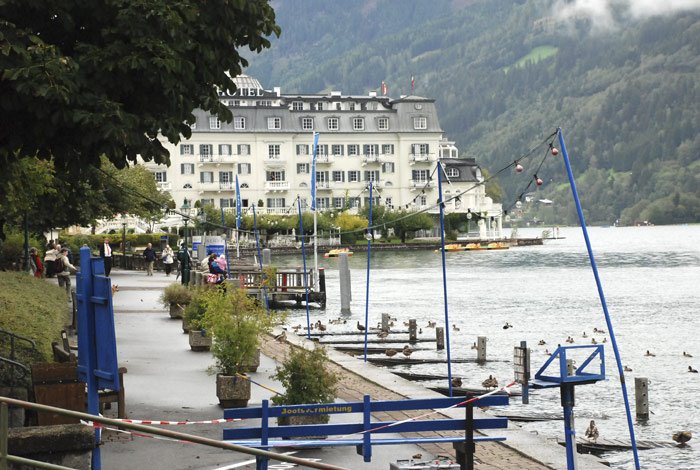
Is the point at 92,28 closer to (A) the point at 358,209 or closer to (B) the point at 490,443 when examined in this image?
(B) the point at 490,443

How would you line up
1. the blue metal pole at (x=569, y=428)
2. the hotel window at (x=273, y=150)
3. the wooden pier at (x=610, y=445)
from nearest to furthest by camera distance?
the blue metal pole at (x=569, y=428), the wooden pier at (x=610, y=445), the hotel window at (x=273, y=150)

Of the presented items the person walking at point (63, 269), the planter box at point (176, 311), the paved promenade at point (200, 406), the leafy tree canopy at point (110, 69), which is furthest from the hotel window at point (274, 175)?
the leafy tree canopy at point (110, 69)

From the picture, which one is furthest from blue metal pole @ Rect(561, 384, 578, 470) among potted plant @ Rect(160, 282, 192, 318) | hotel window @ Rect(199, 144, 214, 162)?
hotel window @ Rect(199, 144, 214, 162)

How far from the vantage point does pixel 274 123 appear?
162m

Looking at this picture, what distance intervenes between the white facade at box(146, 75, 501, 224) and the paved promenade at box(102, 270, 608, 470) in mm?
124341

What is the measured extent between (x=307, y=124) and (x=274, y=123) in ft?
14.8

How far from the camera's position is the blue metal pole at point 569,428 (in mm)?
14190

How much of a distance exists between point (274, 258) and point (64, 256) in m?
84.2

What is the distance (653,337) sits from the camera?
45.6 meters

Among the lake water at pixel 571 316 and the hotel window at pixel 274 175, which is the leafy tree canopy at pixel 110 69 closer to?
the lake water at pixel 571 316

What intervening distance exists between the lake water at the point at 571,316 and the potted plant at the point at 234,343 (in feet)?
19.0

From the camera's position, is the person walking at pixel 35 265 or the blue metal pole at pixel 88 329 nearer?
the blue metal pole at pixel 88 329

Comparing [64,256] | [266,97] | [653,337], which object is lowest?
[653,337]

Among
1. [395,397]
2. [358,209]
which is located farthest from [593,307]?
[358,209]
